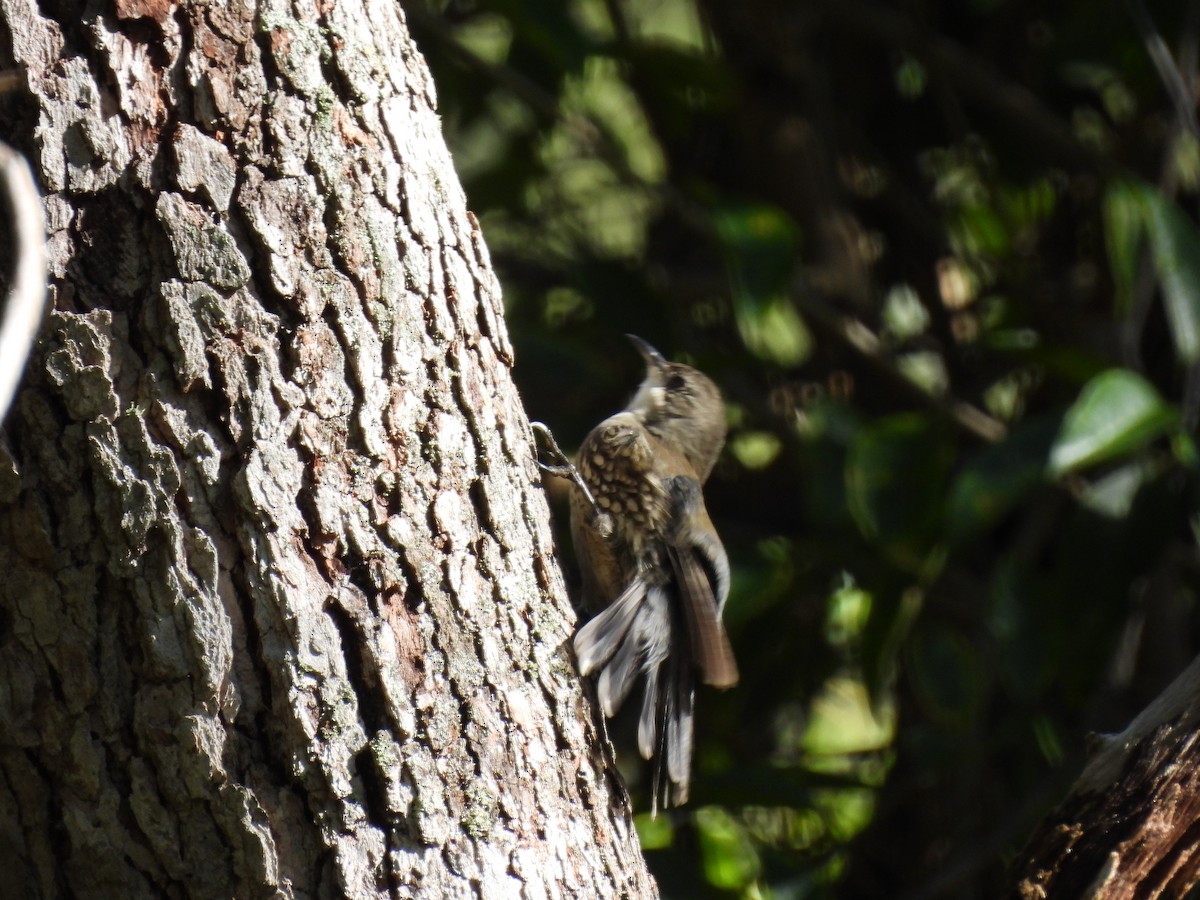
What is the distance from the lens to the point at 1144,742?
1.97 meters

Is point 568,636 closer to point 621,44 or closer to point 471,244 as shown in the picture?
point 471,244

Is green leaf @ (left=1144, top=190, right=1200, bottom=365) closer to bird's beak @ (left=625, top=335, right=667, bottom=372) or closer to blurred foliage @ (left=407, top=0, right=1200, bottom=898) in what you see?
blurred foliage @ (left=407, top=0, right=1200, bottom=898)

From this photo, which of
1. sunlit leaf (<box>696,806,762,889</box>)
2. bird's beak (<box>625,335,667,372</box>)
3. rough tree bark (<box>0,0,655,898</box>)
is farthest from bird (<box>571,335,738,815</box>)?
rough tree bark (<box>0,0,655,898</box>)

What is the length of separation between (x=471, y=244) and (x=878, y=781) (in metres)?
2.59

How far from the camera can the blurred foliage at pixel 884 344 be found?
3.16m

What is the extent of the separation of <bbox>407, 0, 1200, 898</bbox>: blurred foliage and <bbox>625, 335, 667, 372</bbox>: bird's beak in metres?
0.22

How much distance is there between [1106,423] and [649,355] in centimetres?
113

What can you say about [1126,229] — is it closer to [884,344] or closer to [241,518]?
[884,344]

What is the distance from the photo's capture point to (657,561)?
285 cm

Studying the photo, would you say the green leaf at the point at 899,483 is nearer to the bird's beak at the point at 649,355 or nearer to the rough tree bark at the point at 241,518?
the bird's beak at the point at 649,355

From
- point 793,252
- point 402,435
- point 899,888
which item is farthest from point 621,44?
point 899,888

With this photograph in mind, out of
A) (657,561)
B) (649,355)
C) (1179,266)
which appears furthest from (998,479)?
(649,355)

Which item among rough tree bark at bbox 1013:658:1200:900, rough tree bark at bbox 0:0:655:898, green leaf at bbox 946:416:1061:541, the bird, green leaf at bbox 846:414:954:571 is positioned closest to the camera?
rough tree bark at bbox 0:0:655:898

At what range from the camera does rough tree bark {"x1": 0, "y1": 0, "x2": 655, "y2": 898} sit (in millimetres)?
1618
